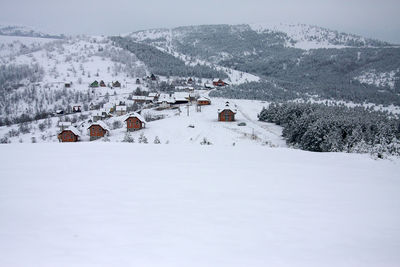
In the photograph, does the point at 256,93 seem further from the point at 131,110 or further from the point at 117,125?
the point at 117,125

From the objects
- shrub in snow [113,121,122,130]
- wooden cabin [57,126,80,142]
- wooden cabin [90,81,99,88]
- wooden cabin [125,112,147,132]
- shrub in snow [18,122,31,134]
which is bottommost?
shrub in snow [18,122,31,134]

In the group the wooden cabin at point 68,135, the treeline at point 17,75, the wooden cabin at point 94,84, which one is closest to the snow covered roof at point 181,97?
the wooden cabin at point 68,135

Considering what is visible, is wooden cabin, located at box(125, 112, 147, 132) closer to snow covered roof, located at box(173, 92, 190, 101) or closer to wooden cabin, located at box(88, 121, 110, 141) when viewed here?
wooden cabin, located at box(88, 121, 110, 141)

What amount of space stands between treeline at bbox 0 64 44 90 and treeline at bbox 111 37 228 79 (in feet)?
145

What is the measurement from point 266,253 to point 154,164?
16.2 ft

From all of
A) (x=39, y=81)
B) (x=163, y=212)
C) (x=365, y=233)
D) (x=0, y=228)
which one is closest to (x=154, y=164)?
(x=163, y=212)

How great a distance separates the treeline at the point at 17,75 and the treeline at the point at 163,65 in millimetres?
44306

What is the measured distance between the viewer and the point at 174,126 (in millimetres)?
38531

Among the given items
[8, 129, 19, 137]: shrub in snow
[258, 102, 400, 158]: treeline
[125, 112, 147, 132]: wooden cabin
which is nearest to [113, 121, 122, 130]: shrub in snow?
[125, 112, 147, 132]: wooden cabin

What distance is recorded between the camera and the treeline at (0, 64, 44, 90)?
308 feet

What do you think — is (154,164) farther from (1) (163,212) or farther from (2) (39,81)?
(2) (39,81)

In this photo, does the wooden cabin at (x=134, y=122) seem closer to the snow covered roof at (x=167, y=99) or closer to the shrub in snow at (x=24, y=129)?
the shrub in snow at (x=24, y=129)

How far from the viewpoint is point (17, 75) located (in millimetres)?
103188

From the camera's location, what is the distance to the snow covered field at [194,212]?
379cm
